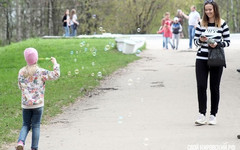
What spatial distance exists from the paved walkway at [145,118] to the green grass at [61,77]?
19.1 inches

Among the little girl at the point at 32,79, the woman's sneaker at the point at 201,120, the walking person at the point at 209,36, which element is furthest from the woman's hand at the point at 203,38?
the little girl at the point at 32,79

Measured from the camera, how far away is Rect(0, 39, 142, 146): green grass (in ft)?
37.9

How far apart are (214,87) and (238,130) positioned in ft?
2.78

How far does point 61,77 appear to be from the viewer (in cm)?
1780

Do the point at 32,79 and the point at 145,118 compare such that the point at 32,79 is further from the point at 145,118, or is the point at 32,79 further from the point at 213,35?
the point at 145,118

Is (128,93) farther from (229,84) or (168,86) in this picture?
(229,84)

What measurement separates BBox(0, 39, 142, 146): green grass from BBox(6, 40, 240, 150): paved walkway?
0.49m

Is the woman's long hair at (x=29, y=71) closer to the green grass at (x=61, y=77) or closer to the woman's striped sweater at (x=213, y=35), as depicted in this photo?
the green grass at (x=61, y=77)

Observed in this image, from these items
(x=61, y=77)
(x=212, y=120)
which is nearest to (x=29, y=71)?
(x=212, y=120)

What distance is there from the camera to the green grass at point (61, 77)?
37.9ft

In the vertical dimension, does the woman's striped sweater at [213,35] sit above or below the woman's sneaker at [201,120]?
above

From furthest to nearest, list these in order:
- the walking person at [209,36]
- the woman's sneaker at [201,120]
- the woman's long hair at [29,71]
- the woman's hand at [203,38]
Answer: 1. the woman's sneaker at [201,120]
2. the walking person at [209,36]
3. the woman's hand at [203,38]
4. the woman's long hair at [29,71]

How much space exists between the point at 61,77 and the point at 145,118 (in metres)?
7.62

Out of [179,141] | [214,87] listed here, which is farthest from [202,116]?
[179,141]
